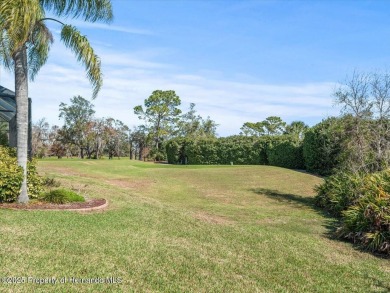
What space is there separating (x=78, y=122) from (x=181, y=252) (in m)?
47.5

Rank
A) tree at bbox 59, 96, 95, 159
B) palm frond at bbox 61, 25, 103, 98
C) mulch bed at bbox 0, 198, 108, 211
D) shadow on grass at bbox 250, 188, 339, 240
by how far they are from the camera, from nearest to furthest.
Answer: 1. mulch bed at bbox 0, 198, 108, 211
2. palm frond at bbox 61, 25, 103, 98
3. shadow on grass at bbox 250, 188, 339, 240
4. tree at bbox 59, 96, 95, 159

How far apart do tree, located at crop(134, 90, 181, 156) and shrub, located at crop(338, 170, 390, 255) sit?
133ft

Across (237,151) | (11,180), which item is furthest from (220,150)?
(11,180)

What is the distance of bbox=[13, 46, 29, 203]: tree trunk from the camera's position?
30.0 ft

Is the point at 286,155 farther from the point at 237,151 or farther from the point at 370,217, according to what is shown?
the point at 370,217

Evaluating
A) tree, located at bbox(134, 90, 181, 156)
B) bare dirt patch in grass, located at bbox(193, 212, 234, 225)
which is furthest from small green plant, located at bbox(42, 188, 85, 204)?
tree, located at bbox(134, 90, 181, 156)

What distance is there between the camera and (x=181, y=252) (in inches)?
244

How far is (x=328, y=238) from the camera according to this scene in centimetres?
877

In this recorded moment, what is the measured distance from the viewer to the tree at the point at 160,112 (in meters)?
49.0

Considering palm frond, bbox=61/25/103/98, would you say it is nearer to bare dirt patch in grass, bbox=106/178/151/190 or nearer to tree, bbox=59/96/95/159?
bare dirt patch in grass, bbox=106/178/151/190

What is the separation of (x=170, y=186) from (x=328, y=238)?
1006 centimetres

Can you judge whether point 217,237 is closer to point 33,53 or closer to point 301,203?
point 301,203

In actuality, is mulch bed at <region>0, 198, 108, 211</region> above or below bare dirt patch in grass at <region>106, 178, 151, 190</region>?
above

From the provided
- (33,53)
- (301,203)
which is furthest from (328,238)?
(33,53)
